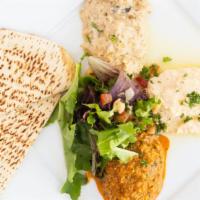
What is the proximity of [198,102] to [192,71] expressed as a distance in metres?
0.36

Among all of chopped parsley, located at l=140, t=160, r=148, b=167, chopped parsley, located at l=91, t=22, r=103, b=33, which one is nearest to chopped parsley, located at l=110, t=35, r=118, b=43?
chopped parsley, located at l=91, t=22, r=103, b=33

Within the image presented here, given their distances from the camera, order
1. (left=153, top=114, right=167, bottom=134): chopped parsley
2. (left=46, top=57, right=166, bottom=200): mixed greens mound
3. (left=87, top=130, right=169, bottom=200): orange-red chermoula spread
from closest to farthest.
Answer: (left=87, top=130, right=169, bottom=200): orange-red chermoula spread
(left=46, top=57, right=166, bottom=200): mixed greens mound
(left=153, top=114, right=167, bottom=134): chopped parsley

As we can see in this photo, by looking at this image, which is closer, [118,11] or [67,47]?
[118,11]

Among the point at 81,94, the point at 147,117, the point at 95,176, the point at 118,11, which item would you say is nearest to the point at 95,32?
the point at 118,11

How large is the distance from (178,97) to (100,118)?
0.87m

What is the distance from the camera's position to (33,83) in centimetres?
487

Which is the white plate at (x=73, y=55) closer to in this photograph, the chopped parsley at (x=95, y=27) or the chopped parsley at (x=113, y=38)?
the chopped parsley at (x=95, y=27)

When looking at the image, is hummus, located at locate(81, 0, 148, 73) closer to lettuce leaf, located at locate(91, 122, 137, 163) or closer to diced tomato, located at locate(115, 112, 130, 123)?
diced tomato, located at locate(115, 112, 130, 123)

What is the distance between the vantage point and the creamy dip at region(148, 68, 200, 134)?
491 centimetres

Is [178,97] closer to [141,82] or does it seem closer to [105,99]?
[141,82]

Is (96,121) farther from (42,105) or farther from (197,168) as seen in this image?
(197,168)

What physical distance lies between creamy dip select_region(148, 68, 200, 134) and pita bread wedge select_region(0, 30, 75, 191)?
39.2 inches

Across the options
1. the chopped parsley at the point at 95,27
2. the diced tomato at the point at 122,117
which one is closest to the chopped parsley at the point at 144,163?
the diced tomato at the point at 122,117

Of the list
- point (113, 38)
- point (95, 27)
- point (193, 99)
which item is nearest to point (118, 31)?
point (113, 38)
